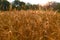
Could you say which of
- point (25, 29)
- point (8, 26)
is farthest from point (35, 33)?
point (8, 26)

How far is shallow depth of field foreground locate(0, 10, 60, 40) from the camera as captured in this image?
14.2 ft

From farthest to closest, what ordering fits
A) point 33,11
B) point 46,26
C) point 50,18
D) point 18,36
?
point 33,11
point 50,18
point 46,26
point 18,36

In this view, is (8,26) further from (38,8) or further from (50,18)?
(38,8)

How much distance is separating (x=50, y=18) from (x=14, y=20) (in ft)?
2.63

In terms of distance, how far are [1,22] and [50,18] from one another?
42.0 inches

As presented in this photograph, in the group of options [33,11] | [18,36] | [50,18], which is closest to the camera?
[18,36]

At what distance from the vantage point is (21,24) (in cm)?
467

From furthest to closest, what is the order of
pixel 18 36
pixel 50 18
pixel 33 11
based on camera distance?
pixel 33 11, pixel 50 18, pixel 18 36

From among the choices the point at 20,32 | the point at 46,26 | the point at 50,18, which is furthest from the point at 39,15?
the point at 20,32

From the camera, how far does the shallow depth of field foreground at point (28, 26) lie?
4.33 m

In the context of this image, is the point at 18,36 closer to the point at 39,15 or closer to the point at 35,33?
the point at 35,33

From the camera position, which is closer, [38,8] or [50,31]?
[50,31]

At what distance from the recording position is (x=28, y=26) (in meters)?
4.56

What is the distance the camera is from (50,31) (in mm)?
4562
